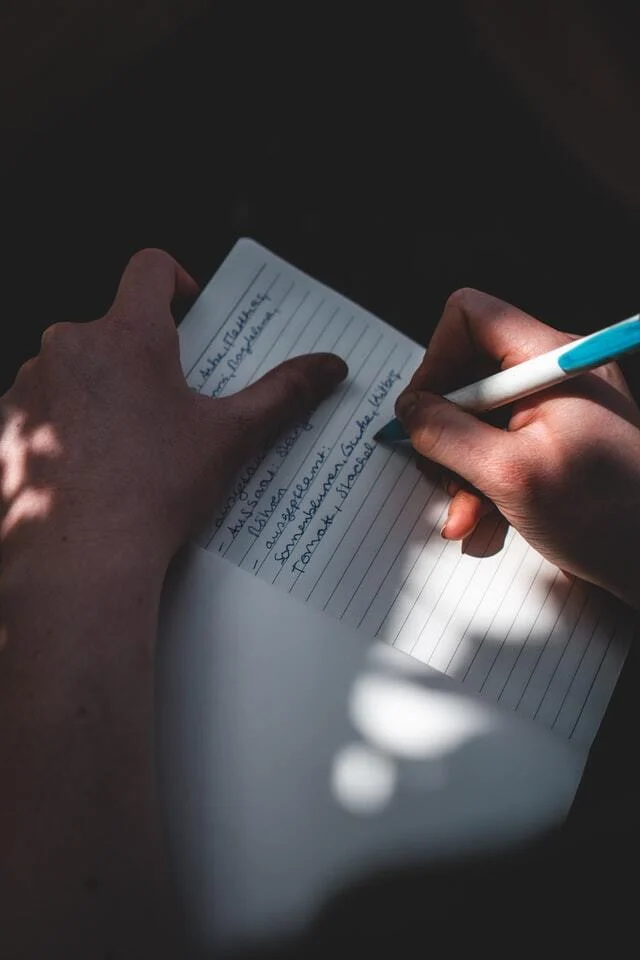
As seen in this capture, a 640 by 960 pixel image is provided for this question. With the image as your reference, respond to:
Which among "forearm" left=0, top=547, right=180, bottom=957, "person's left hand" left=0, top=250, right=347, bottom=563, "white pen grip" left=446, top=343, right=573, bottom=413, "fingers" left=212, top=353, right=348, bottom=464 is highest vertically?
"white pen grip" left=446, top=343, right=573, bottom=413

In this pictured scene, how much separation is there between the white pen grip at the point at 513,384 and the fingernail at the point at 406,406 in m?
0.04

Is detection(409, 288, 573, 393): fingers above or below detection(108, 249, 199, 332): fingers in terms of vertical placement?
above

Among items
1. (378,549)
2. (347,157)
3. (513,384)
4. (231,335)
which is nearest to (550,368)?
(513,384)

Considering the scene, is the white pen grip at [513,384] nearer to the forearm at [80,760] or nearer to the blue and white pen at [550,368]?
the blue and white pen at [550,368]

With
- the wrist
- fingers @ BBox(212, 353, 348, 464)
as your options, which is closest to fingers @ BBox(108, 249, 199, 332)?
fingers @ BBox(212, 353, 348, 464)

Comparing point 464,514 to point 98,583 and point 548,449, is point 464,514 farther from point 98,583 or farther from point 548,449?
point 98,583

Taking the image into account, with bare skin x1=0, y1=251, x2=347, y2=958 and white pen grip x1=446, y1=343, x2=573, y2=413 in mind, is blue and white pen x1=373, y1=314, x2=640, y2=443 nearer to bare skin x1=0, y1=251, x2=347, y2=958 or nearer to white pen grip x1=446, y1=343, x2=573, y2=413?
white pen grip x1=446, y1=343, x2=573, y2=413

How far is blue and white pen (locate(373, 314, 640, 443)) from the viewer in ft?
2.34

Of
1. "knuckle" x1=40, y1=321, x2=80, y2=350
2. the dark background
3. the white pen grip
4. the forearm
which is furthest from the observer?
the dark background

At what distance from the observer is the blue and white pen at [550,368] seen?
0.71 meters

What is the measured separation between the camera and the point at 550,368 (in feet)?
2.59

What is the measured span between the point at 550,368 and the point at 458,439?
0.13 metres

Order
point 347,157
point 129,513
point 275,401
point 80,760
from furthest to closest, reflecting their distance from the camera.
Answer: point 347,157 < point 275,401 < point 129,513 < point 80,760

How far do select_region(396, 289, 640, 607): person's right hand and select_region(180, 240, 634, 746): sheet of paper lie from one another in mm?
76
